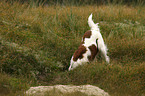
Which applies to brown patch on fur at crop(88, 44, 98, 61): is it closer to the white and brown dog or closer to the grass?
the white and brown dog

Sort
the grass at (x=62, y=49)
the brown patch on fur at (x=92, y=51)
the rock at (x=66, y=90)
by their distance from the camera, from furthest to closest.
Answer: the brown patch on fur at (x=92, y=51) < the grass at (x=62, y=49) < the rock at (x=66, y=90)

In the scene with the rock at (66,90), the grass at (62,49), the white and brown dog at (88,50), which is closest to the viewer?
the rock at (66,90)

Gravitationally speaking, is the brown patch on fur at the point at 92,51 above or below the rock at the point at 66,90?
above

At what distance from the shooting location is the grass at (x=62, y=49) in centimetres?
432

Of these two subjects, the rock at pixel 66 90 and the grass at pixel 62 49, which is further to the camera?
the grass at pixel 62 49

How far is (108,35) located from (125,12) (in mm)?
2382

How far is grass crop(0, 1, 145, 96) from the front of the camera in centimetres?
432

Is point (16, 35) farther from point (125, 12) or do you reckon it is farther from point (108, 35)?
point (125, 12)

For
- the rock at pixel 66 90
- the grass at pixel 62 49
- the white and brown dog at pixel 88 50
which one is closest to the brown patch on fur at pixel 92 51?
the white and brown dog at pixel 88 50

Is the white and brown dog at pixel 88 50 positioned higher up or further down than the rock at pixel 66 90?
higher up

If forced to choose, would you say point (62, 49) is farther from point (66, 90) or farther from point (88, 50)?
point (66, 90)

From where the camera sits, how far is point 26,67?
489 centimetres

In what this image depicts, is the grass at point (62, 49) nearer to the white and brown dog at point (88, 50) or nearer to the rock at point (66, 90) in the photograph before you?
the white and brown dog at point (88, 50)

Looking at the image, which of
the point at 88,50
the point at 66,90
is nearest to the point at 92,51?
the point at 88,50
